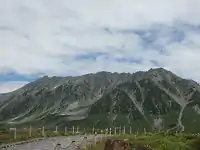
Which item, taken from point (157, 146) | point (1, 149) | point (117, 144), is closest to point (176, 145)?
point (157, 146)

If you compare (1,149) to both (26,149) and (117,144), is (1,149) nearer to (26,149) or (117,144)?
(26,149)

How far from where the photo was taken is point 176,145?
202 ft

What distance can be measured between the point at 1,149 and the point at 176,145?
91.1 ft

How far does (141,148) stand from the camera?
44.7 meters

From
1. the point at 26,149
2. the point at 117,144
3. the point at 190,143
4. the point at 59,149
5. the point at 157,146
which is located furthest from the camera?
the point at 190,143

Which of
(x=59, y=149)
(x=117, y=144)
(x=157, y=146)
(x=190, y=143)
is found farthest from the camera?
(x=190, y=143)

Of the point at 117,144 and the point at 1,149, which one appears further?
the point at 1,149

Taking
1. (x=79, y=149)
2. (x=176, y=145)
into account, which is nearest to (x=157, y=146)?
(x=176, y=145)

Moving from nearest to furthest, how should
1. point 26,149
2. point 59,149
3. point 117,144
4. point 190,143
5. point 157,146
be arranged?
point 117,144 < point 59,149 < point 26,149 < point 157,146 < point 190,143

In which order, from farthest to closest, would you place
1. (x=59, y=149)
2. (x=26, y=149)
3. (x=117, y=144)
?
1. (x=26, y=149)
2. (x=59, y=149)
3. (x=117, y=144)

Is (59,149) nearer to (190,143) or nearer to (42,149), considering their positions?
(42,149)

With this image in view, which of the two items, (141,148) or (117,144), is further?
(141,148)

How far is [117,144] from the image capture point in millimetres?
28484

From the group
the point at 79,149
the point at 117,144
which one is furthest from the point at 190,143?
the point at 117,144
